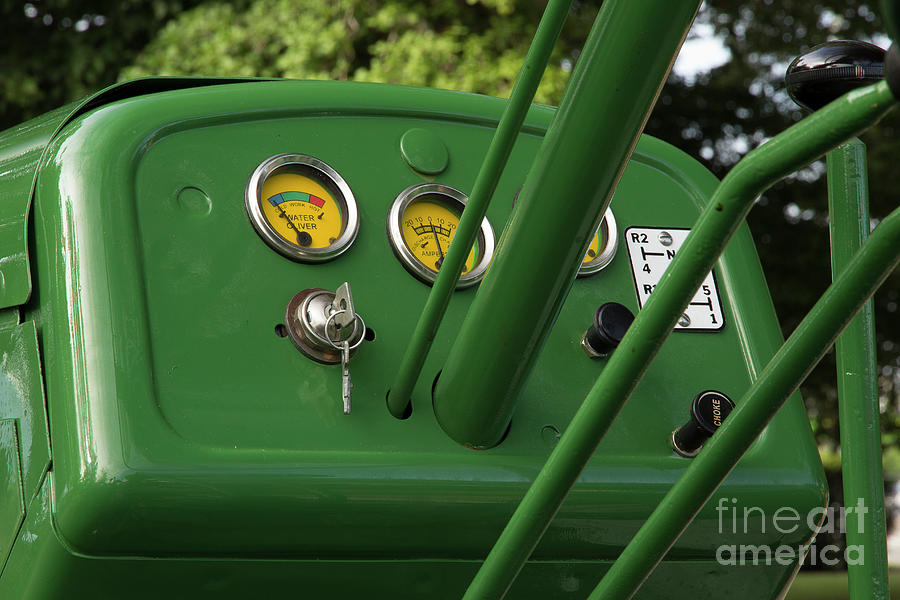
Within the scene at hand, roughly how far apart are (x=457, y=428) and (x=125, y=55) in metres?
6.91

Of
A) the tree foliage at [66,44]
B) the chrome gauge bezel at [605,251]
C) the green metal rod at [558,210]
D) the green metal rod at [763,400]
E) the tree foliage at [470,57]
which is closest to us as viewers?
the green metal rod at [763,400]

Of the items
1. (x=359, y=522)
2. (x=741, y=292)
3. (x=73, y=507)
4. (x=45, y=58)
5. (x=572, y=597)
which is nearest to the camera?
(x=73, y=507)

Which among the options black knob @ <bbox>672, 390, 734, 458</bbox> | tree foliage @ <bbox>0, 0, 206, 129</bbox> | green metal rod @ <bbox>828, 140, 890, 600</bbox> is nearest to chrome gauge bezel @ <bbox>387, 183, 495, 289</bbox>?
black knob @ <bbox>672, 390, 734, 458</bbox>

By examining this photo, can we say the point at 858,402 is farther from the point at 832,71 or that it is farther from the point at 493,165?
the point at 493,165

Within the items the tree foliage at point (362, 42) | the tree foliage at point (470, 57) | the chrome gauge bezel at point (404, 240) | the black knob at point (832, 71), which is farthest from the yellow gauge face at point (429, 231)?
the tree foliage at point (362, 42)

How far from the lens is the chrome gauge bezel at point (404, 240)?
5.35ft

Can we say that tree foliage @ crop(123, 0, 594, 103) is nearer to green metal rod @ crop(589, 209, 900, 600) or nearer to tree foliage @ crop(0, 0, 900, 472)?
tree foliage @ crop(0, 0, 900, 472)

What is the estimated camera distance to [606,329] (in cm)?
162

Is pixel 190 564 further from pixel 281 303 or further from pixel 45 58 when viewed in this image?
pixel 45 58

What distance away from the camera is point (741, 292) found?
187 centimetres

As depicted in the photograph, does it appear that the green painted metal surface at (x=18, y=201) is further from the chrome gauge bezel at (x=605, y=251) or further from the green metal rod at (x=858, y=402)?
the green metal rod at (x=858, y=402)

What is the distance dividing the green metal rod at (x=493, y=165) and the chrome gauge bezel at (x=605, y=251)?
44cm

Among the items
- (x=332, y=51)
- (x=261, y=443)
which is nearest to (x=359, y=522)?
(x=261, y=443)

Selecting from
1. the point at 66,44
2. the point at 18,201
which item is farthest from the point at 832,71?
the point at 66,44
